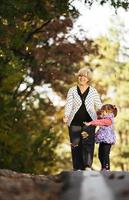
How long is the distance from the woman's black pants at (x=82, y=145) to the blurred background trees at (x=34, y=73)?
806 cm

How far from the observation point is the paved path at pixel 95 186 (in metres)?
5.00

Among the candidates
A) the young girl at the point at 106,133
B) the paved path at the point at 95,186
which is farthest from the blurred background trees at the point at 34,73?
the paved path at the point at 95,186

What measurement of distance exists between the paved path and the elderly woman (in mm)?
2204

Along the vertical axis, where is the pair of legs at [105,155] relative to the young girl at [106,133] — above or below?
below

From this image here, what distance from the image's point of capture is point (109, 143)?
332 inches

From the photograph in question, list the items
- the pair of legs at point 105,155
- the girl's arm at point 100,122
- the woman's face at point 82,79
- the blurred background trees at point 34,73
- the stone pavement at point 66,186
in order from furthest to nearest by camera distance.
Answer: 1. the blurred background trees at point 34,73
2. the pair of legs at point 105,155
3. the woman's face at point 82,79
4. the girl's arm at point 100,122
5. the stone pavement at point 66,186

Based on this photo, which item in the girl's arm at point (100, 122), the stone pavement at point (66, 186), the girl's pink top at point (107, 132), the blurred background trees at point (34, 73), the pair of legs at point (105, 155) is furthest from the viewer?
the blurred background trees at point (34, 73)

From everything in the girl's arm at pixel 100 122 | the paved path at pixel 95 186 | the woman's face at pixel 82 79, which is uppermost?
the woman's face at pixel 82 79

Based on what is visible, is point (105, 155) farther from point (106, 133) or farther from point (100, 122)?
point (100, 122)

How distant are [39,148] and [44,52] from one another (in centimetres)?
396

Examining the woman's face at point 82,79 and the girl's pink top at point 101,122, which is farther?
the woman's face at point 82,79

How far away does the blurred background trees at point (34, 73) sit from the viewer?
18.7 meters

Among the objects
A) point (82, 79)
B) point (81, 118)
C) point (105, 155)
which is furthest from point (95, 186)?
point (105, 155)

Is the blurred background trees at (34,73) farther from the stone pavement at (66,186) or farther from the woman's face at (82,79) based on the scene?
the stone pavement at (66,186)
